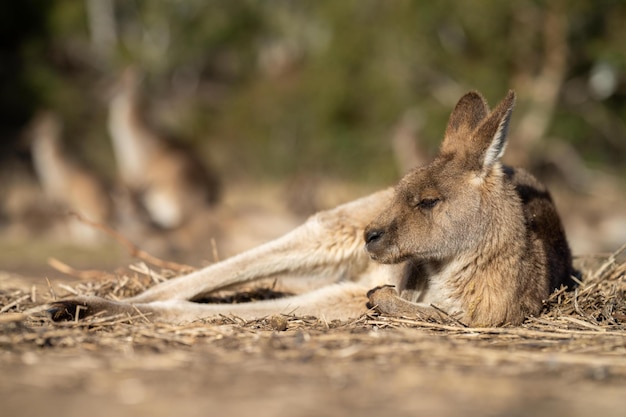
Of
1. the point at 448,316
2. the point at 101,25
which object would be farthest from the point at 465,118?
the point at 101,25

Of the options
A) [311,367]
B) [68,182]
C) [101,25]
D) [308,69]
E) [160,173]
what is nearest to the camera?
[311,367]

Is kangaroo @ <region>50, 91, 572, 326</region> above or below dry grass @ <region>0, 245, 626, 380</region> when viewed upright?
above

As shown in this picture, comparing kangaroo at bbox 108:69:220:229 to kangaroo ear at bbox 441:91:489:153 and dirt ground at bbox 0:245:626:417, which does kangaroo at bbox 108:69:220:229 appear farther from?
dirt ground at bbox 0:245:626:417

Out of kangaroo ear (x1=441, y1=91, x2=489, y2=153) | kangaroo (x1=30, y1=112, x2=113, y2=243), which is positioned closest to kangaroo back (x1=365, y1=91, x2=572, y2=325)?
kangaroo ear (x1=441, y1=91, x2=489, y2=153)

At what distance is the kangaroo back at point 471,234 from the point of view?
456cm

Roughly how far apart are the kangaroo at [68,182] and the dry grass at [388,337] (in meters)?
8.33

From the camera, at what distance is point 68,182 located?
14.2m

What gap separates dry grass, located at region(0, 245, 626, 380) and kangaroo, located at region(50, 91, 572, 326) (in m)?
0.15

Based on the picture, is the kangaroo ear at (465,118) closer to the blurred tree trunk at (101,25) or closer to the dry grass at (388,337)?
the dry grass at (388,337)

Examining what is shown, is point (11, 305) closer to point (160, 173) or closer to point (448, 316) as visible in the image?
point (448, 316)

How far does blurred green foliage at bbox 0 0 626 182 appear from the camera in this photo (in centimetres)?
1845

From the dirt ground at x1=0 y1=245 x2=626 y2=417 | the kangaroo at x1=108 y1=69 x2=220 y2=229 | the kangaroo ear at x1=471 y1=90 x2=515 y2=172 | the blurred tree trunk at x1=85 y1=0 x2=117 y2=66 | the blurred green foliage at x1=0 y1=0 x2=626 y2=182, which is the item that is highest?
the blurred tree trunk at x1=85 y1=0 x2=117 y2=66

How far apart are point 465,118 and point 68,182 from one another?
10.4 metres

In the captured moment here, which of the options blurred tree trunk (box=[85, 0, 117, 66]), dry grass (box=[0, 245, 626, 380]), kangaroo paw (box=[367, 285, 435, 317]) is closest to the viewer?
dry grass (box=[0, 245, 626, 380])
